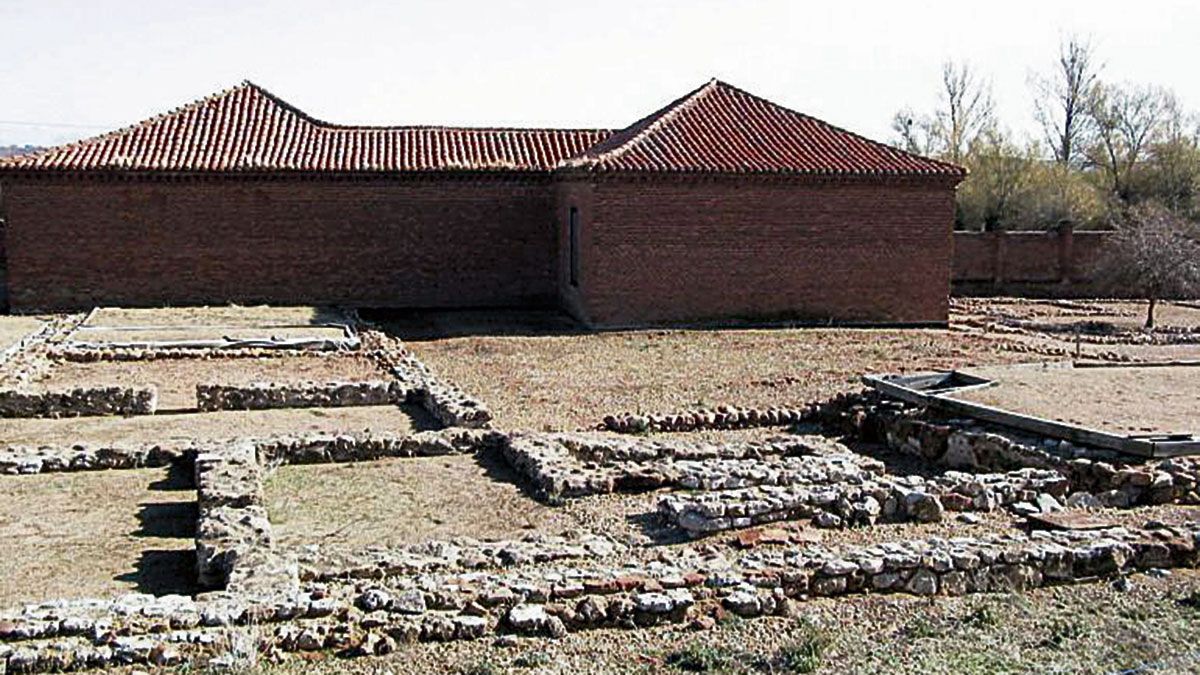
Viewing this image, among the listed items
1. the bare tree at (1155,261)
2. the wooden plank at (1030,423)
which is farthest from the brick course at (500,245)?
the wooden plank at (1030,423)

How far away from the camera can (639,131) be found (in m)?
26.5

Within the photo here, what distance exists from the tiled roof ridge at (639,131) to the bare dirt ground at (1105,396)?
10.3m

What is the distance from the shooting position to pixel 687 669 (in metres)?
6.57

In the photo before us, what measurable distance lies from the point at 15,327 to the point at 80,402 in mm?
9548

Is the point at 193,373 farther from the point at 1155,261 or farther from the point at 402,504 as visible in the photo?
the point at 1155,261

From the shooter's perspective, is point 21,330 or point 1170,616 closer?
point 1170,616

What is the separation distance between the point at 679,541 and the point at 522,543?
4.55 feet

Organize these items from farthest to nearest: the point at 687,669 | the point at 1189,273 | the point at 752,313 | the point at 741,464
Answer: the point at 1189,273 < the point at 752,313 < the point at 741,464 < the point at 687,669

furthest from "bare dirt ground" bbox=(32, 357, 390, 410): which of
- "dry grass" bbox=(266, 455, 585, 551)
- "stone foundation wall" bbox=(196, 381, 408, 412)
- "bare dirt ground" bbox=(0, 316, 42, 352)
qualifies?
"dry grass" bbox=(266, 455, 585, 551)

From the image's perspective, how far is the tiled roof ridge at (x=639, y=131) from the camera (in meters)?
24.5

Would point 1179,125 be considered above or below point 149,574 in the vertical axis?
above

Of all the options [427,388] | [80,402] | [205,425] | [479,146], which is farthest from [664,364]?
[479,146]

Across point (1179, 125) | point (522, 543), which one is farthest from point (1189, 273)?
point (1179, 125)

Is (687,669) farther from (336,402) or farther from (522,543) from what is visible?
(336,402)
